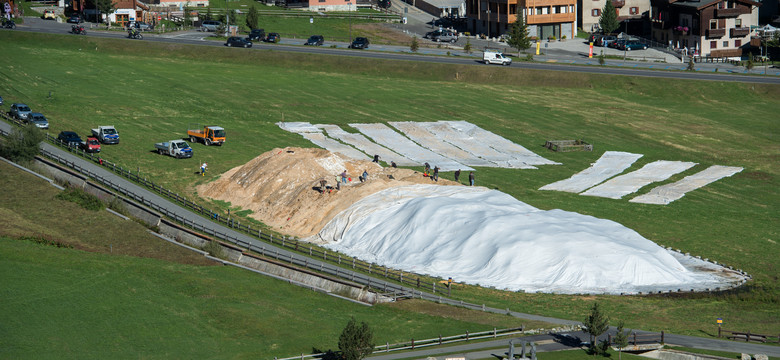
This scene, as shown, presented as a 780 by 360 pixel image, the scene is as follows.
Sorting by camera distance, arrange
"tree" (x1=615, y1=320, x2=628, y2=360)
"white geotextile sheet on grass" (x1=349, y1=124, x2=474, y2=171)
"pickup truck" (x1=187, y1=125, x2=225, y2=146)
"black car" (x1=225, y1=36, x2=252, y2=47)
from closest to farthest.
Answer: "tree" (x1=615, y1=320, x2=628, y2=360)
"white geotextile sheet on grass" (x1=349, y1=124, x2=474, y2=171)
"pickup truck" (x1=187, y1=125, x2=225, y2=146)
"black car" (x1=225, y1=36, x2=252, y2=47)

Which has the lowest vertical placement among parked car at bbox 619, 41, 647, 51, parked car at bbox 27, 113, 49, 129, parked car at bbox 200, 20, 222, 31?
parked car at bbox 27, 113, 49, 129

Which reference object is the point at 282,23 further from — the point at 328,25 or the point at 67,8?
the point at 67,8

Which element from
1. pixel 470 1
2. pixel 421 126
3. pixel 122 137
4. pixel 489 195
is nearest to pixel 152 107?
pixel 122 137

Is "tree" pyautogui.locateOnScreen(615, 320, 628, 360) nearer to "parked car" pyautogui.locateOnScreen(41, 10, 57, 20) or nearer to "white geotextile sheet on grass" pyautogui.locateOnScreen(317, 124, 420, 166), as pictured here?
"white geotextile sheet on grass" pyautogui.locateOnScreen(317, 124, 420, 166)

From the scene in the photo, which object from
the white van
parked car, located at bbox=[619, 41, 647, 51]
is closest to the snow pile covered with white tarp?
the white van

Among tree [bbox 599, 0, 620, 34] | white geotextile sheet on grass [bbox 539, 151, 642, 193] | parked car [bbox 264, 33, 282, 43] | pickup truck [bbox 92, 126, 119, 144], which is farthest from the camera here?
tree [bbox 599, 0, 620, 34]

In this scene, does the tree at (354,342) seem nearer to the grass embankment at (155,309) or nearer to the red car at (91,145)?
the grass embankment at (155,309)

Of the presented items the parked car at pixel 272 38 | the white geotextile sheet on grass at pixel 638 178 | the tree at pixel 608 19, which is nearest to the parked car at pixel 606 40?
the tree at pixel 608 19
